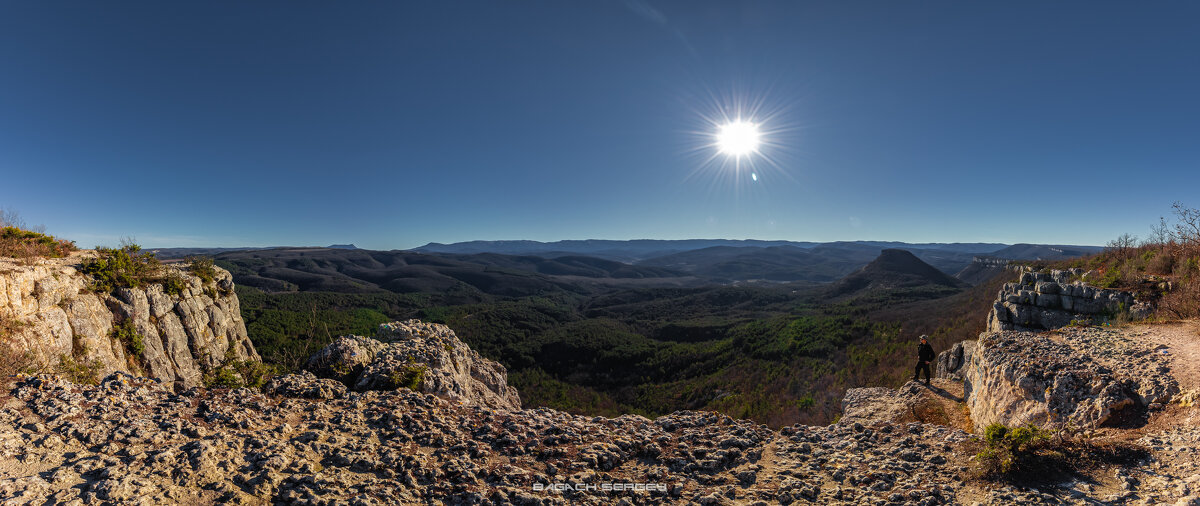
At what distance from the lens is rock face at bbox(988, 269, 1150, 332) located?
56.4 feet

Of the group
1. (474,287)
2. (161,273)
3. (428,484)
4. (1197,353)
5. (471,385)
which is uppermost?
(161,273)

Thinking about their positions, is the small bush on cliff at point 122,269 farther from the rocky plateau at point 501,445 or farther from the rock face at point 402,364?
the rock face at point 402,364

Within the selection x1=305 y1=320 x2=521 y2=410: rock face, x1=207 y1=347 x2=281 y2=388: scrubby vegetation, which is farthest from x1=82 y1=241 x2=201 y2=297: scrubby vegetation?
x1=305 y1=320 x2=521 y2=410: rock face

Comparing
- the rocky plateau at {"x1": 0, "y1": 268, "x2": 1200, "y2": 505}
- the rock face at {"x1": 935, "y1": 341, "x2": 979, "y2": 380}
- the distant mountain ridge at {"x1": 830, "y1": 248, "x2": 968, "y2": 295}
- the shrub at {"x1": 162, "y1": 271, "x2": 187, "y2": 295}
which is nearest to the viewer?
the rocky plateau at {"x1": 0, "y1": 268, "x2": 1200, "y2": 505}

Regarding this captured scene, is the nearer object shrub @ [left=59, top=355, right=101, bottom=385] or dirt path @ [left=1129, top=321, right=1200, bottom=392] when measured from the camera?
shrub @ [left=59, top=355, right=101, bottom=385]

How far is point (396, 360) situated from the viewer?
1040 centimetres

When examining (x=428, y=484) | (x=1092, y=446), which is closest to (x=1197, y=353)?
(x=1092, y=446)

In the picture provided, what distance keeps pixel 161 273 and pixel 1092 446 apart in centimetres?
2365

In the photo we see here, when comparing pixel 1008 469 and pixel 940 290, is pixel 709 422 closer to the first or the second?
pixel 1008 469

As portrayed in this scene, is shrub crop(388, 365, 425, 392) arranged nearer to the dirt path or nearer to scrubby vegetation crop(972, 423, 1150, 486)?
scrubby vegetation crop(972, 423, 1150, 486)

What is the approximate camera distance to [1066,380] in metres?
9.37

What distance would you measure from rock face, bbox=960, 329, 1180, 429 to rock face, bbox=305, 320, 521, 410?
14.2 m

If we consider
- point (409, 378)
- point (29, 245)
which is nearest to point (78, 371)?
point (409, 378)

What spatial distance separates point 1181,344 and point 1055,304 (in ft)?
37.1
